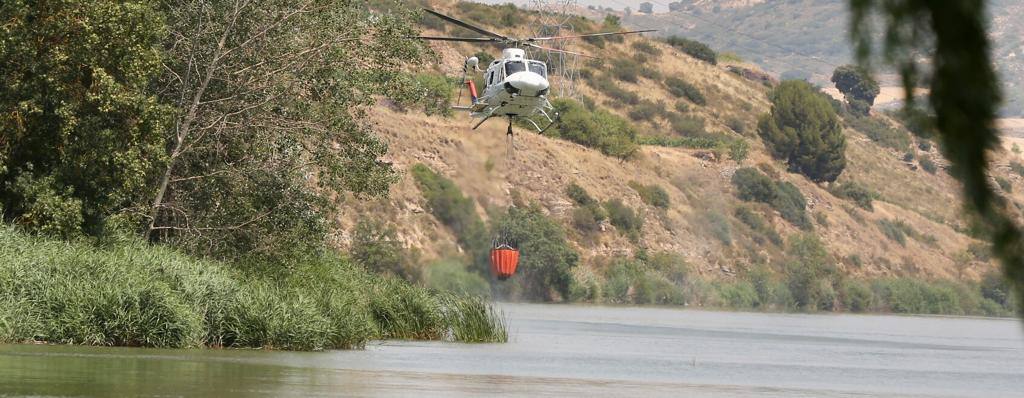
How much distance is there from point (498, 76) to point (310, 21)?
12106 mm

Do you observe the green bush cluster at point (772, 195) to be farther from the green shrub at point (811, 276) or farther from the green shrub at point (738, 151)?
the green shrub at point (811, 276)

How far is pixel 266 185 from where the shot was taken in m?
35.0

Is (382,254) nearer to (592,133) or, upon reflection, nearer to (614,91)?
(592,133)

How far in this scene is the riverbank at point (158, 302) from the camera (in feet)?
86.3

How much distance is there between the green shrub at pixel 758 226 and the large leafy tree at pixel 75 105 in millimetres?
88128

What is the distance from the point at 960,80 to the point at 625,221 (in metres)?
103

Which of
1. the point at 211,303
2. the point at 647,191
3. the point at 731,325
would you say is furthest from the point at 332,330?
the point at 647,191

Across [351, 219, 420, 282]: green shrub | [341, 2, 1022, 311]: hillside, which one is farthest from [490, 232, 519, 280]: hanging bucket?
[341, 2, 1022, 311]: hillside

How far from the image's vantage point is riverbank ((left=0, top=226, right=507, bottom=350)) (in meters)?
26.3

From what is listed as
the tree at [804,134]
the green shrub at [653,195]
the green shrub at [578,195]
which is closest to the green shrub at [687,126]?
the tree at [804,134]

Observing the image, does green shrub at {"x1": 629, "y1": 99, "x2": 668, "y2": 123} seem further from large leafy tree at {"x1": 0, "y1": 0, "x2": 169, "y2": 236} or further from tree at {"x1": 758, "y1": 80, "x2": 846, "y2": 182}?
large leafy tree at {"x1": 0, "y1": 0, "x2": 169, "y2": 236}

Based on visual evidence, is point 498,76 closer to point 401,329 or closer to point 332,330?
point 401,329

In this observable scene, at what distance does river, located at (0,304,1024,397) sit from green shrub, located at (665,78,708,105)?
305 feet

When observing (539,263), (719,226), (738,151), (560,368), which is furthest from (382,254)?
(738,151)
